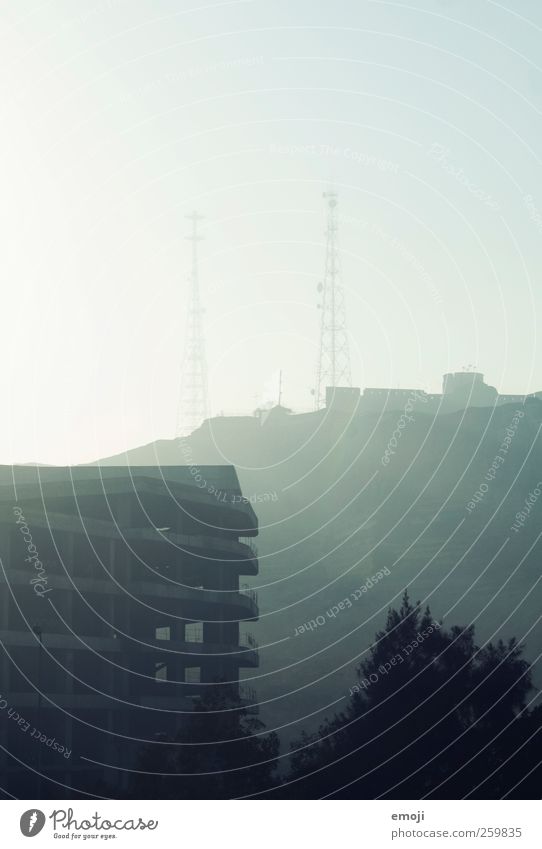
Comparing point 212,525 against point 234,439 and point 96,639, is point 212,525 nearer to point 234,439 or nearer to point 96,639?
point 96,639

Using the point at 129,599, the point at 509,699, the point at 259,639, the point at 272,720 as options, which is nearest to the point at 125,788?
the point at 129,599

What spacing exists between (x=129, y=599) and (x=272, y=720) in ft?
219

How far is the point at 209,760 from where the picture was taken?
5575cm

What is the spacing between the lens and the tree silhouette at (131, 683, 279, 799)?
5222 centimetres

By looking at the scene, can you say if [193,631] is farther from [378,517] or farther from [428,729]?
[378,517]

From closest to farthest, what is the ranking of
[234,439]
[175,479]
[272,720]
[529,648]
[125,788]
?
[125,788], [175,479], [272,720], [529,648], [234,439]

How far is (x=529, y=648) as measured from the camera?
146m

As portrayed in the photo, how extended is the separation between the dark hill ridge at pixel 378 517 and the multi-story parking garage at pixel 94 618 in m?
75.0

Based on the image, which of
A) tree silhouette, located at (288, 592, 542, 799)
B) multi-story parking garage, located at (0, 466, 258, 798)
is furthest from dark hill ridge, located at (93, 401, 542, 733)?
tree silhouette, located at (288, 592, 542, 799)

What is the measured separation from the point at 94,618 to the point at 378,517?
11271cm
